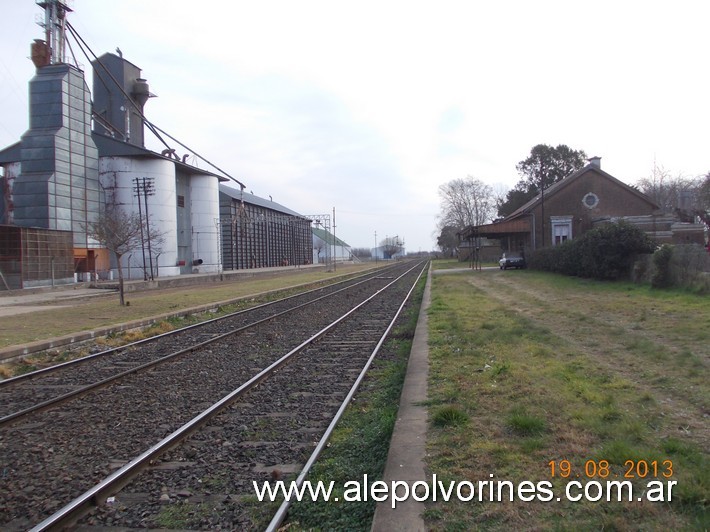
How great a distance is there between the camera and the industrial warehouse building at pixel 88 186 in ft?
130

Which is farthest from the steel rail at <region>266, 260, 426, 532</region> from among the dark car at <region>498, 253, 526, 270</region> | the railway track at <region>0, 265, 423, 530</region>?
the dark car at <region>498, 253, 526, 270</region>

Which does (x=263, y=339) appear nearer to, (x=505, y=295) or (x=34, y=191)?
(x=505, y=295)

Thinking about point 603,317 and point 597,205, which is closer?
point 603,317

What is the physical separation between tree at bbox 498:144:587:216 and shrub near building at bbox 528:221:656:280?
5554 centimetres

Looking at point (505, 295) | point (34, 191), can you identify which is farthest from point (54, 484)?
point (34, 191)

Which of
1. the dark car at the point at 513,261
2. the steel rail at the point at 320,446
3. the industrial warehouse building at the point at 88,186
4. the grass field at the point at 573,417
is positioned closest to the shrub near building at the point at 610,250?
the grass field at the point at 573,417

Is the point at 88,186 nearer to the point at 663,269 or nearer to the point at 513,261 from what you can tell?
the point at 513,261

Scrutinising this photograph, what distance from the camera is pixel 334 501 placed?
13.8 ft

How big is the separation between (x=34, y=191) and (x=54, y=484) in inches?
1752

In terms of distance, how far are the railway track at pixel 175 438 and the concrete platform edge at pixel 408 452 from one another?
909 millimetres

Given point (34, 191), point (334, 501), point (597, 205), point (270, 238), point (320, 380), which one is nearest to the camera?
point (334, 501)
